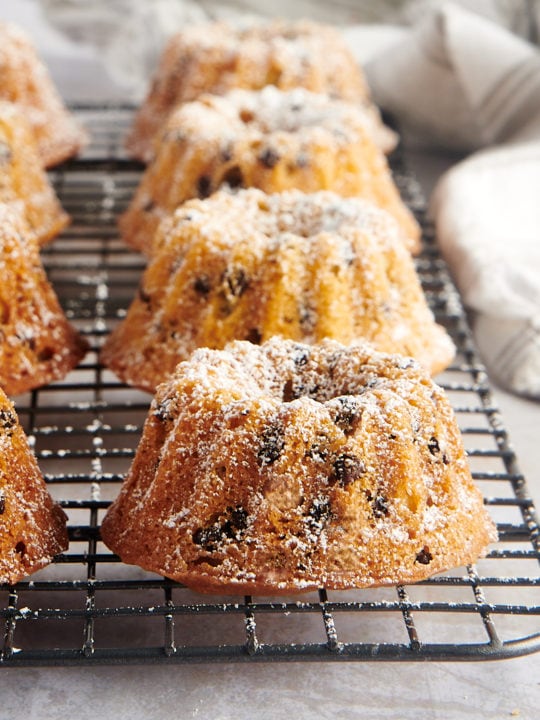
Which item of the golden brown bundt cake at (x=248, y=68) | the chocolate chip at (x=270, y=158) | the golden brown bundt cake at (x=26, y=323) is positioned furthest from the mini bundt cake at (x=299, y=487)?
the golden brown bundt cake at (x=248, y=68)

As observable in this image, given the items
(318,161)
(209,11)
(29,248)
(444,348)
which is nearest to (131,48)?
(209,11)

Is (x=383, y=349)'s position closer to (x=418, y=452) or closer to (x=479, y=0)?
(x=418, y=452)

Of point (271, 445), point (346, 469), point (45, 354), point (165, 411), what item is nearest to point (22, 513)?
point (165, 411)

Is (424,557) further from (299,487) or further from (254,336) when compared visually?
(254,336)

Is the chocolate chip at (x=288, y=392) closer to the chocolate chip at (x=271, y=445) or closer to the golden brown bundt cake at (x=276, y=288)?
the chocolate chip at (x=271, y=445)

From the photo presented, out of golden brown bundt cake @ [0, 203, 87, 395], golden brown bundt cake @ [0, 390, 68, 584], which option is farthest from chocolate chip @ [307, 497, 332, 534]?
golden brown bundt cake @ [0, 203, 87, 395]
